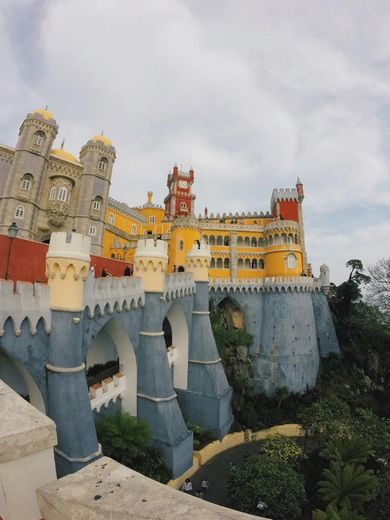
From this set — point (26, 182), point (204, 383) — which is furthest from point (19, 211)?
point (204, 383)

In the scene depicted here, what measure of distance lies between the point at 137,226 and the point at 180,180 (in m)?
16.3

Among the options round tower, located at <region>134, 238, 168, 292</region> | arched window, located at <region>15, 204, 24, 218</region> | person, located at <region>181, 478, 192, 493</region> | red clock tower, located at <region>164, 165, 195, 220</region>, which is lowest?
person, located at <region>181, 478, 192, 493</region>

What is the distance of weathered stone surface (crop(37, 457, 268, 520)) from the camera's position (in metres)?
2.26

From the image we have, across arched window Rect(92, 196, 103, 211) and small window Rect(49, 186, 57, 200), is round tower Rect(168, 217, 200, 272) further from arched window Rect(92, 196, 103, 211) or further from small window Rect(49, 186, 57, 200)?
small window Rect(49, 186, 57, 200)

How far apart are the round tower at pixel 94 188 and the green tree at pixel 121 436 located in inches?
790

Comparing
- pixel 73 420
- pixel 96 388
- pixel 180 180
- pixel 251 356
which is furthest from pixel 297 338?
pixel 180 180

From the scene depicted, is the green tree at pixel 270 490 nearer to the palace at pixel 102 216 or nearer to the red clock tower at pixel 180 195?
the palace at pixel 102 216

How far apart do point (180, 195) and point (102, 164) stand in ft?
76.0

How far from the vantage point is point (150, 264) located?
16.0 m

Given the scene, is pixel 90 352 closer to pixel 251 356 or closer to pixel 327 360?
pixel 251 356

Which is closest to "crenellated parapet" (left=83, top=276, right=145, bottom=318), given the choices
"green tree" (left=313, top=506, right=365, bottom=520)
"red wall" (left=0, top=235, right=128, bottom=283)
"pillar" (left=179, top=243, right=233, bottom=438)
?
"red wall" (left=0, top=235, right=128, bottom=283)

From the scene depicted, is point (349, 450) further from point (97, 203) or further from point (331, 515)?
point (97, 203)

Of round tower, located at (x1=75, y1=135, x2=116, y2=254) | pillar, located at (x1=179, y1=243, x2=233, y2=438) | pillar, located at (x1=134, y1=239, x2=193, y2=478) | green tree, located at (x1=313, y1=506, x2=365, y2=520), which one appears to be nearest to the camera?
green tree, located at (x1=313, y1=506, x2=365, y2=520)

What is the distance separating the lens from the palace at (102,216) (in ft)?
88.9
